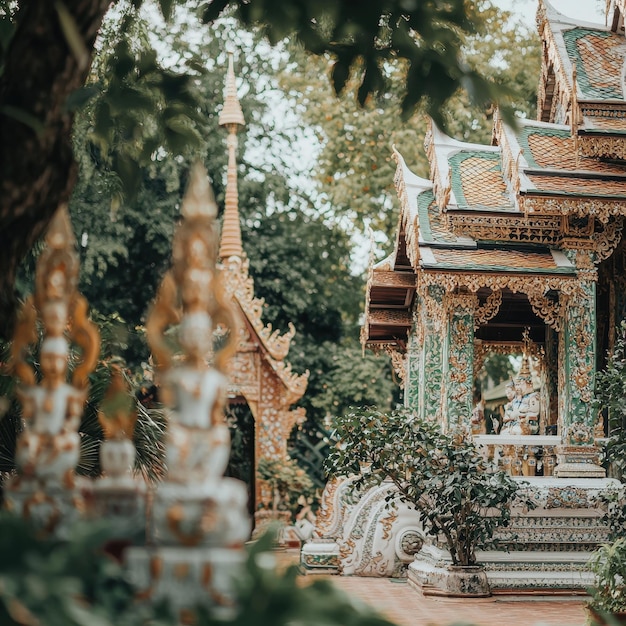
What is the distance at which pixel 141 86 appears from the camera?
462 centimetres

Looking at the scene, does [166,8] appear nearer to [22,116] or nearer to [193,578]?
[22,116]

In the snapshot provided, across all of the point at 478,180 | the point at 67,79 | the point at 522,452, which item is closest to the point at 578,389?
the point at 522,452

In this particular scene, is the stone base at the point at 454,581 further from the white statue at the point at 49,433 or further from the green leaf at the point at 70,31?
the green leaf at the point at 70,31

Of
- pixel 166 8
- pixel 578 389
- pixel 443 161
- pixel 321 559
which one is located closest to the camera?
pixel 166 8

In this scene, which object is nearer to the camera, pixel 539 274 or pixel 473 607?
pixel 473 607

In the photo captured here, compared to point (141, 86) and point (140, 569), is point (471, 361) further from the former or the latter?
point (140, 569)

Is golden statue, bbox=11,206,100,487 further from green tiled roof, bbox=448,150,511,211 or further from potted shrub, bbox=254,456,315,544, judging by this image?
potted shrub, bbox=254,456,315,544

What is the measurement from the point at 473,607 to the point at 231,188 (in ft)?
32.3

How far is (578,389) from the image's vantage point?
1106cm

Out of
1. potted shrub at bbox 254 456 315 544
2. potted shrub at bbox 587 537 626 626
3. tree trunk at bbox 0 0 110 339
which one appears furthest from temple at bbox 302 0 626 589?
tree trunk at bbox 0 0 110 339

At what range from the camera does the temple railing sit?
11.0 m

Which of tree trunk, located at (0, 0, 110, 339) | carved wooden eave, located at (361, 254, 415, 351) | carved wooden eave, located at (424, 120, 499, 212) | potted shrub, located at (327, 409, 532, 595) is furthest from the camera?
carved wooden eave, located at (361, 254, 415, 351)

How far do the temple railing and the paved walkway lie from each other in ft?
4.18

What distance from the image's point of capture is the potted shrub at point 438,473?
32.8ft
